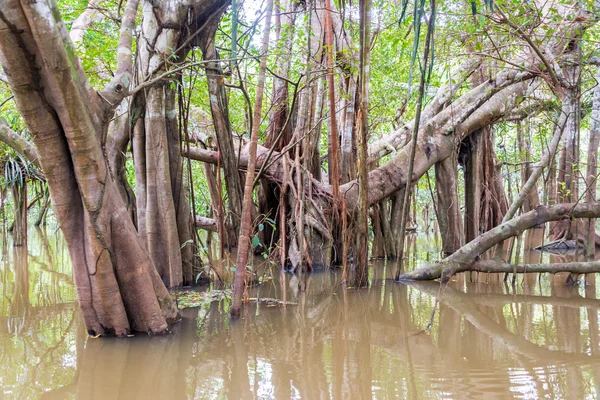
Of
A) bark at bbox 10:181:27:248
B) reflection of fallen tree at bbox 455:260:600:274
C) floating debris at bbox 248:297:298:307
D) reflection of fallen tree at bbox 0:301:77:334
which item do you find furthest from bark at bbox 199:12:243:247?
bark at bbox 10:181:27:248

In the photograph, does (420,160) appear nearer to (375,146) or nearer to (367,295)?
(375,146)

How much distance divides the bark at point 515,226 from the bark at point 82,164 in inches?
140

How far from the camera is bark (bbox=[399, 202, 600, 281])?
250 inches

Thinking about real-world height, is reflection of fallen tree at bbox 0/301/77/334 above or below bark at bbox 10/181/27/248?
below

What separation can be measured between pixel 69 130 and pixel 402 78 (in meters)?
9.25

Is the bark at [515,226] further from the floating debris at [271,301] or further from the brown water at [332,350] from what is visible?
the floating debris at [271,301]

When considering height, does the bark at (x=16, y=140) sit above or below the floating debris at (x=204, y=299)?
above

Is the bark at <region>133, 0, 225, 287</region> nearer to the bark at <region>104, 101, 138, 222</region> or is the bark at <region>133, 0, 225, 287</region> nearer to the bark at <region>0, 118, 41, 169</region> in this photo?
the bark at <region>104, 101, 138, 222</region>

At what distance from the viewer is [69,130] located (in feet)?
12.9

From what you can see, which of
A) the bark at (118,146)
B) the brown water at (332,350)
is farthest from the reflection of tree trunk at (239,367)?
the bark at (118,146)

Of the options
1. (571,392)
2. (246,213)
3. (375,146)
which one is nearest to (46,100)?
(246,213)

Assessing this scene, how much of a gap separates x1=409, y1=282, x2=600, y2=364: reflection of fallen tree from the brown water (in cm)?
2

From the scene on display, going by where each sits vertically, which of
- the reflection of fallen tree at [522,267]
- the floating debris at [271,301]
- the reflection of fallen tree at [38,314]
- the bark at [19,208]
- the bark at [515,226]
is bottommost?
the reflection of fallen tree at [38,314]

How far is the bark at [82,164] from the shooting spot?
363cm
